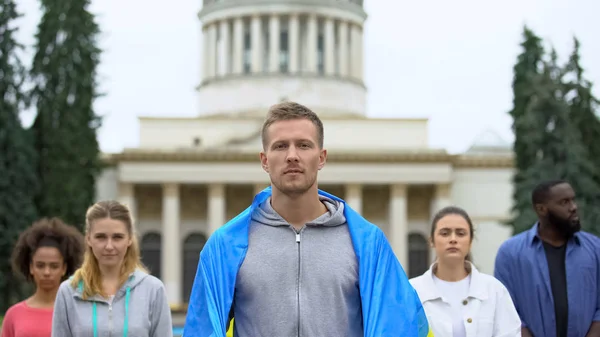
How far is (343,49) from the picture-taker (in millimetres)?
57344

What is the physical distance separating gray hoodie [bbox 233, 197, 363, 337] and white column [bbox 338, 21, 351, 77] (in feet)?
174

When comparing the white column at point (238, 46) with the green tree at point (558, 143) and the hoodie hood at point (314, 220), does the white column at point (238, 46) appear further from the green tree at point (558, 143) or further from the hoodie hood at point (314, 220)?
the hoodie hood at point (314, 220)

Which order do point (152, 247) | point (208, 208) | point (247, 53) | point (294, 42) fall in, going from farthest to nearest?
point (247, 53) → point (294, 42) → point (152, 247) → point (208, 208)

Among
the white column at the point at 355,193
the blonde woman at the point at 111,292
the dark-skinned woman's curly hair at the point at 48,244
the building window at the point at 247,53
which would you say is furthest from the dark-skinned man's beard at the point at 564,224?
the building window at the point at 247,53

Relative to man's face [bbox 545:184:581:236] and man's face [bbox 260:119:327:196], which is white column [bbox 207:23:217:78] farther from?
man's face [bbox 260:119:327:196]

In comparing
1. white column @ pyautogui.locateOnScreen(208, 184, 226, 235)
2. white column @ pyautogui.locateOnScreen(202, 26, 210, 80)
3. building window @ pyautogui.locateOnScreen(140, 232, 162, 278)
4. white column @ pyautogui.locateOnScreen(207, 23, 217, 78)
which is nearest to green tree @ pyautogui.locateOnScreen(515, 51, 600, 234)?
white column @ pyautogui.locateOnScreen(208, 184, 226, 235)

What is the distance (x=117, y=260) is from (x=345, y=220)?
195cm

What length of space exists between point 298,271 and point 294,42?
170 ft

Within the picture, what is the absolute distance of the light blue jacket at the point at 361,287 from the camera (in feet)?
13.0

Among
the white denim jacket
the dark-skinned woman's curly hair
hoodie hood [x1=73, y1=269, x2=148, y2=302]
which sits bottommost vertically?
the white denim jacket

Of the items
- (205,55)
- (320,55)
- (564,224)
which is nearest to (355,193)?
(320,55)

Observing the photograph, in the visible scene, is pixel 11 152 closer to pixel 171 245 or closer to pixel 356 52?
pixel 171 245

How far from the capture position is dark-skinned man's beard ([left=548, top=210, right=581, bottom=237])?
7.09 m

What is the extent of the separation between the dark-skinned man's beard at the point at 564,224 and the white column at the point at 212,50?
50877mm
